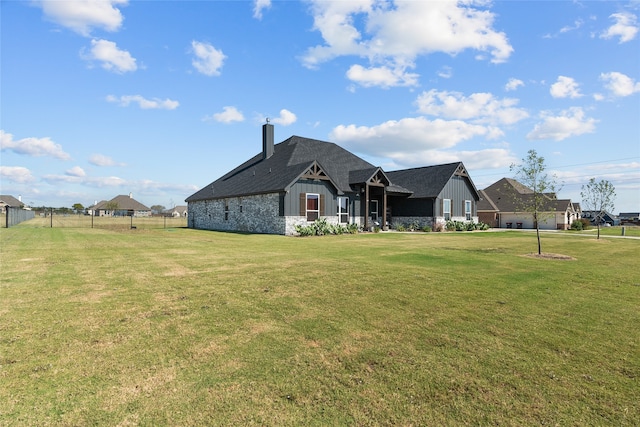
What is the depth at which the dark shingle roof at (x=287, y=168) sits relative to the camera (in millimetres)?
24703

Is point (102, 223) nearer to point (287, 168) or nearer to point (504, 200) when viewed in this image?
point (287, 168)

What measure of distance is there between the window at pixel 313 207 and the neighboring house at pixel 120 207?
84649mm

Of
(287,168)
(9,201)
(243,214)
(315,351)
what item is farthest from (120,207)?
(315,351)

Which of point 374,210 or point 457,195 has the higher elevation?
point 457,195

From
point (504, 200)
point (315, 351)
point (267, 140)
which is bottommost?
point (315, 351)

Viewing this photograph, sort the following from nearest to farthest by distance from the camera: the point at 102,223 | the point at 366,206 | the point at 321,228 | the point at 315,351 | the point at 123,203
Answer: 1. the point at 315,351
2. the point at 321,228
3. the point at 366,206
4. the point at 102,223
5. the point at 123,203

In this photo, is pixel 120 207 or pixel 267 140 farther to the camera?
pixel 120 207

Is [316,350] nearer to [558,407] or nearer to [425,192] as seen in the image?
[558,407]

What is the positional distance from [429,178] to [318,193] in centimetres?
1361

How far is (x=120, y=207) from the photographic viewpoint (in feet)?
316

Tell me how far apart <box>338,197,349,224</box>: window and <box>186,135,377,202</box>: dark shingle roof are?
0.83 meters

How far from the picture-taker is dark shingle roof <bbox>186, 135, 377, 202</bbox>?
81.0 feet

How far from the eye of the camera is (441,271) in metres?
8.89

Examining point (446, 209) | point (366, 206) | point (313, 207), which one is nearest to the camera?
point (313, 207)
